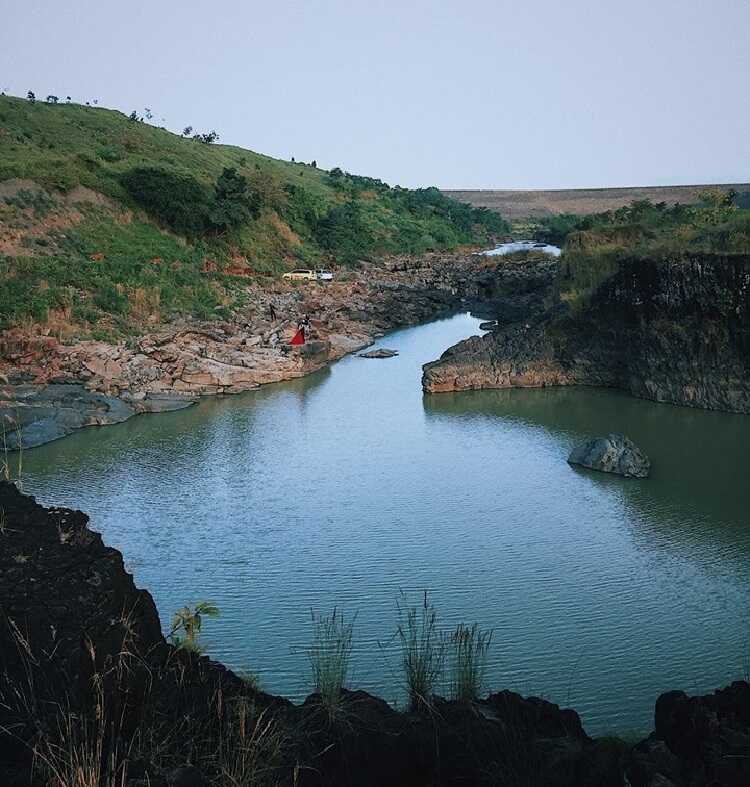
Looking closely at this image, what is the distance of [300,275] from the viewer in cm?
4216

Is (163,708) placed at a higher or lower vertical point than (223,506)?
higher

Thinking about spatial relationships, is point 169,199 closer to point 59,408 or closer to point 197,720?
point 59,408

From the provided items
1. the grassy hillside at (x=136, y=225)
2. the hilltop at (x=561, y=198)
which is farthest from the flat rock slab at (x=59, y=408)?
the hilltop at (x=561, y=198)

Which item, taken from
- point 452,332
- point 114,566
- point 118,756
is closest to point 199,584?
point 114,566

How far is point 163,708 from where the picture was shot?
17.3 ft

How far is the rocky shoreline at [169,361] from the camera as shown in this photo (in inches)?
798

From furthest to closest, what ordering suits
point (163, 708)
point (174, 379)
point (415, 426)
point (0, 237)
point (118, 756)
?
point (0, 237)
point (174, 379)
point (415, 426)
point (163, 708)
point (118, 756)

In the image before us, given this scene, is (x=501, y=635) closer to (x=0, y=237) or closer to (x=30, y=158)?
(x=0, y=237)

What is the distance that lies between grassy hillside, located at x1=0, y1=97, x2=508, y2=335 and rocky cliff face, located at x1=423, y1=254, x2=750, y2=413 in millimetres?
10144

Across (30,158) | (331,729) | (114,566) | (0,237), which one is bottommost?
(331,729)

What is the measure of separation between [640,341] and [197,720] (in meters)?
17.2

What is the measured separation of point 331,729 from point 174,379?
18.3 meters

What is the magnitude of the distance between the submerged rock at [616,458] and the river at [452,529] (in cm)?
22

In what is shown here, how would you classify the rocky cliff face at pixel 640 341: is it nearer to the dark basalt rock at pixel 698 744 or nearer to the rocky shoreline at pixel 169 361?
the rocky shoreline at pixel 169 361
